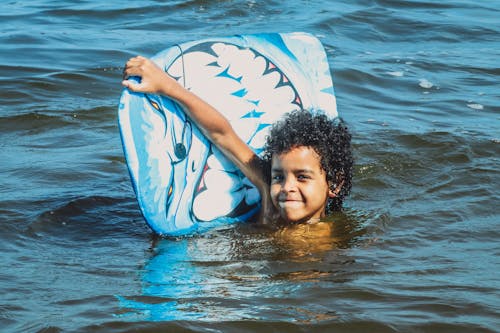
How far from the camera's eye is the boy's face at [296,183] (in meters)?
4.66

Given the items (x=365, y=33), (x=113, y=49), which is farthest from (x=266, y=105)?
(x=365, y=33)

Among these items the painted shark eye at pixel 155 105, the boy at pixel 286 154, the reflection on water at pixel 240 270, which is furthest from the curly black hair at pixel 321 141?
the painted shark eye at pixel 155 105

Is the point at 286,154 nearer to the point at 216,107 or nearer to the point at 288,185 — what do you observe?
the point at 288,185

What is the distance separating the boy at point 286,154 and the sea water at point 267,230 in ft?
0.51

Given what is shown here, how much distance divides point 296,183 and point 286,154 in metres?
0.16

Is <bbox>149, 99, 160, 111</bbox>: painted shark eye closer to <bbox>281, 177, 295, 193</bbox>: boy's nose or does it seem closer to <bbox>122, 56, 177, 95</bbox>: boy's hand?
<bbox>122, 56, 177, 95</bbox>: boy's hand

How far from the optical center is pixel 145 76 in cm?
457

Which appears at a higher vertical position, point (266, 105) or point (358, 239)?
point (266, 105)

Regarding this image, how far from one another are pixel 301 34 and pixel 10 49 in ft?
15.4

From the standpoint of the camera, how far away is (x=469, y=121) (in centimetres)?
743

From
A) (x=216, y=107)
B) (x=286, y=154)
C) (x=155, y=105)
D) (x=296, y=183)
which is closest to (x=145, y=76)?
(x=155, y=105)

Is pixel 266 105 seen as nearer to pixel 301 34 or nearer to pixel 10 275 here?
pixel 301 34

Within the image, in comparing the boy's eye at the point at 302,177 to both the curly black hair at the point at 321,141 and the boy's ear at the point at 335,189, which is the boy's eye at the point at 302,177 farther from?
the boy's ear at the point at 335,189

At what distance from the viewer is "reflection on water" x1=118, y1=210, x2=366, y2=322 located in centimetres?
367
